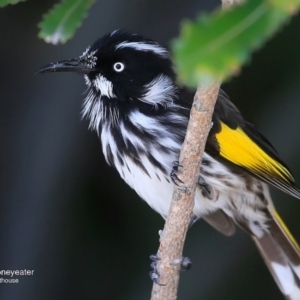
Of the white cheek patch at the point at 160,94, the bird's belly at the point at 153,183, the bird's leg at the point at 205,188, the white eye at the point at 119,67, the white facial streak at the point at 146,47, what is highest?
the white facial streak at the point at 146,47

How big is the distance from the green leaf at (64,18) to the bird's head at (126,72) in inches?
60.9

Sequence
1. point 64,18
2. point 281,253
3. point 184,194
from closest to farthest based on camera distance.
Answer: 1. point 64,18
2. point 184,194
3. point 281,253

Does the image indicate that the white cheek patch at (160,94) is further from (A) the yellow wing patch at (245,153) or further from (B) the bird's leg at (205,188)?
(B) the bird's leg at (205,188)

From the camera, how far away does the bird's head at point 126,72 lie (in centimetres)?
271

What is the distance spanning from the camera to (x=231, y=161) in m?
2.73

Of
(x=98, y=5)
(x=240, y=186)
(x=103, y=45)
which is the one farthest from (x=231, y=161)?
(x=98, y=5)

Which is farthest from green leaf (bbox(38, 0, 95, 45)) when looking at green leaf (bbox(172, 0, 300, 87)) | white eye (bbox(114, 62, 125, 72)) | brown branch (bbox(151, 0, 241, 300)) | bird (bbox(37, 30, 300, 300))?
white eye (bbox(114, 62, 125, 72))

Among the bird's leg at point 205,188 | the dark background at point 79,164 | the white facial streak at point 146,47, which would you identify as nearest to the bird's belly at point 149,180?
the bird's leg at point 205,188

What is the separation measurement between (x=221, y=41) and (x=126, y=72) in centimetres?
199

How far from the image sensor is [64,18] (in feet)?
3.64

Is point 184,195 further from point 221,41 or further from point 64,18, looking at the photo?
point 221,41

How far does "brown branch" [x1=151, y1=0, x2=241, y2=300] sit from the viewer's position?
183 cm

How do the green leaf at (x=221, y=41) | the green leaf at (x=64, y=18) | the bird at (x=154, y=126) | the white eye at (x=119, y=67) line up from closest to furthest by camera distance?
the green leaf at (x=221, y=41)
the green leaf at (x=64, y=18)
the bird at (x=154, y=126)
the white eye at (x=119, y=67)

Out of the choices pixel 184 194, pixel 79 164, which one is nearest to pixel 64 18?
pixel 184 194
